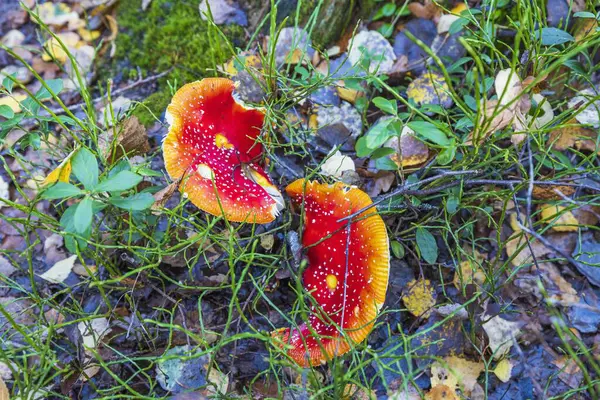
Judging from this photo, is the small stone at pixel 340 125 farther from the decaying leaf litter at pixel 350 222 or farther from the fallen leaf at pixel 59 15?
the fallen leaf at pixel 59 15

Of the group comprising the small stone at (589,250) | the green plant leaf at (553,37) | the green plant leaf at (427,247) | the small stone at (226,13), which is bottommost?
the small stone at (589,250)

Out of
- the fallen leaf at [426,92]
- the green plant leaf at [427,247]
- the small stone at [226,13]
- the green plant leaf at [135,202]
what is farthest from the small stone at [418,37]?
the green plant leaf at [135,202]

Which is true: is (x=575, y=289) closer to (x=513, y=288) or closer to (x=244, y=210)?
(x=513, y=288)

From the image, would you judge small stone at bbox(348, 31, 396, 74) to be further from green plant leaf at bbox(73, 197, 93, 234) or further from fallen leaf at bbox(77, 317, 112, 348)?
fallen leaf at bbox(77, 317, 112, 348)

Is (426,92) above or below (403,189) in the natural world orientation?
above

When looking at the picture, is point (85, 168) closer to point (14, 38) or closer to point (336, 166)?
point (336, 166)

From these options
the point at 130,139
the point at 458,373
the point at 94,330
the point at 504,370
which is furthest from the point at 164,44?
the point at 504,370

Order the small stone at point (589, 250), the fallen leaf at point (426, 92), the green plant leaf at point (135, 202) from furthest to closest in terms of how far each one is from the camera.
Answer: the fallen leaf at point (426, 92), the small stone at point (589, 250), the green plant leaf at point (135, 202)
